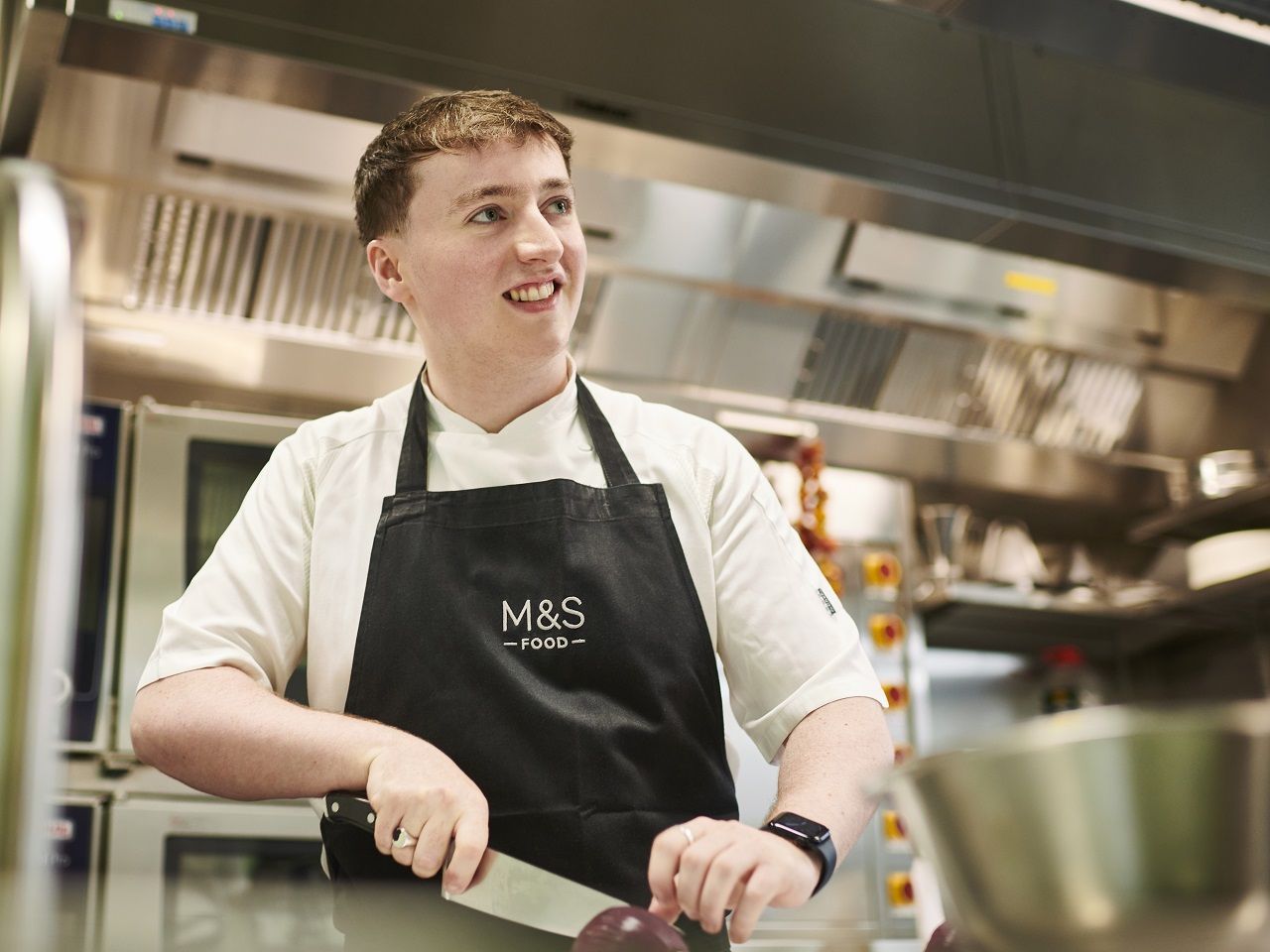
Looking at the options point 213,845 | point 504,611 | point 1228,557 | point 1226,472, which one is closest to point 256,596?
point 504,611

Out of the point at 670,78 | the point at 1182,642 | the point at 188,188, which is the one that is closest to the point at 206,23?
the point at 188,188

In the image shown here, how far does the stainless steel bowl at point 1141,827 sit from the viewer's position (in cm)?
60

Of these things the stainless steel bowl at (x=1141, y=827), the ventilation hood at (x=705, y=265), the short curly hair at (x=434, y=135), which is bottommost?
the stainless steel bowl at (x=1141, y=827)

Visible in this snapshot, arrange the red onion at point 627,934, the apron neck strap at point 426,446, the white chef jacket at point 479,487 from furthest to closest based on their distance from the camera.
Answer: the apron neck strap at point 426,446 < the white chef jacket at point 479,487 < the red onion at point 627,934

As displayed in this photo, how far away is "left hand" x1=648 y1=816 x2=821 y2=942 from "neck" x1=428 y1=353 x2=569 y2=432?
0.62 meters

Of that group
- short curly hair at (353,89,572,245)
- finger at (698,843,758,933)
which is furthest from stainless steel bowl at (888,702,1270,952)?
short curly hair at (353,89,572,245)

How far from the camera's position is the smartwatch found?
1.05m

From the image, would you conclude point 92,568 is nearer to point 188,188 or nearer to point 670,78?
point 188,188

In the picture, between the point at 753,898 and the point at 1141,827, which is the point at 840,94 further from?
the point at 1141,827

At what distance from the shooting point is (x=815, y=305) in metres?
3.38

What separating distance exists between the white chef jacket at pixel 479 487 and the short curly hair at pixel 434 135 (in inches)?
9.3

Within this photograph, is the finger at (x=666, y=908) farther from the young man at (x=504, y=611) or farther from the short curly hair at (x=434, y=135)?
the short curly hair at (x=434, y=135)

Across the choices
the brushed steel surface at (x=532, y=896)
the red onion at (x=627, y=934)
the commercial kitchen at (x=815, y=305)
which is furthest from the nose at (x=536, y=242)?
the red onion at (x=627, y=934)

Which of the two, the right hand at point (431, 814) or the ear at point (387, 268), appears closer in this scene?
the right hand at point (431, 814)
